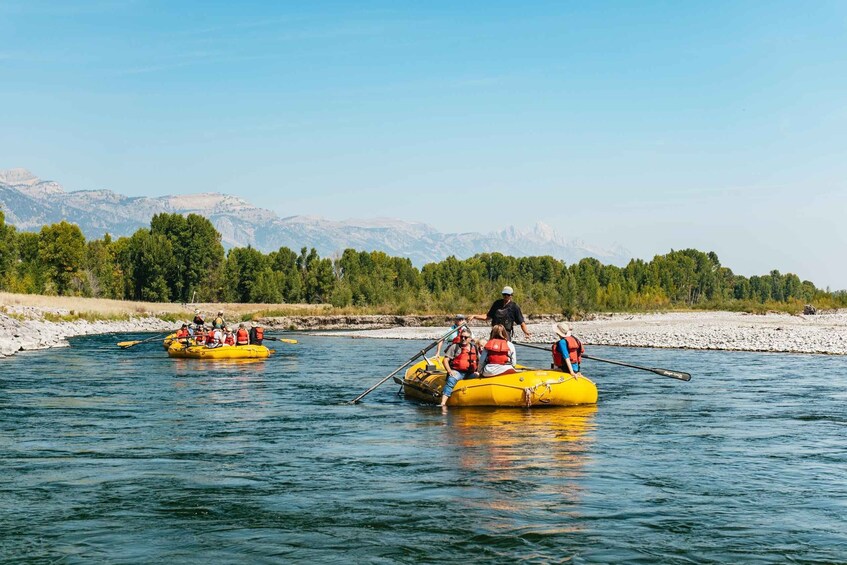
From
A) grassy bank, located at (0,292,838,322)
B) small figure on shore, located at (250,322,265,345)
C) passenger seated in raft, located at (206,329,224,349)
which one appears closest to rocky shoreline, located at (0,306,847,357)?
grassy bank, located at (0,292,838,322)

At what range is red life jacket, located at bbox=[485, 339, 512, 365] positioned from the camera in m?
19.5

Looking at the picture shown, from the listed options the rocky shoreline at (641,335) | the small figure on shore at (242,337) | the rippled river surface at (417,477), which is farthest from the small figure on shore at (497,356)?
the rocky shoreline at (641,335)

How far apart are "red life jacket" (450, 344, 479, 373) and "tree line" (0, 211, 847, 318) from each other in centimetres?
6570

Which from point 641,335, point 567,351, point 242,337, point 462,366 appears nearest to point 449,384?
point 462,366

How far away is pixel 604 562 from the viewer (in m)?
8.38

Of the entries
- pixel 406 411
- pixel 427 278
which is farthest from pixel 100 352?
pixel 427 278

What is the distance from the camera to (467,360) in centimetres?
2008

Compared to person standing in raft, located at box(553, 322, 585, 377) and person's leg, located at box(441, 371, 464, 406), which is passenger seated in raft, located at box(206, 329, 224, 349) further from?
person standing in raft, located at box(553, 322, 585, 377)

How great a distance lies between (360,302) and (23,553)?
Result: 309ft

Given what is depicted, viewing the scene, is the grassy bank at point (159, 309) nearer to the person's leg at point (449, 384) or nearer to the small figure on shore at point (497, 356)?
the person's leg at point (449, 384)

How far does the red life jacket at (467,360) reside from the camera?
20047 mm

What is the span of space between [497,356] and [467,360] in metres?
0.84

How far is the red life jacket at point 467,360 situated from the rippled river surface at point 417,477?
1.21 m

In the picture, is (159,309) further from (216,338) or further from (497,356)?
(497,356)
